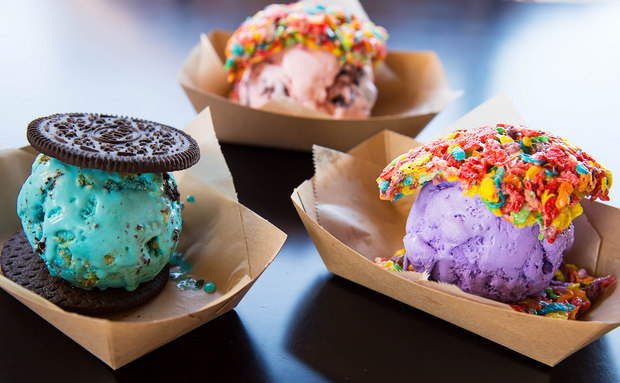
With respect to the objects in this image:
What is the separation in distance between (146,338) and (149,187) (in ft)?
1.03

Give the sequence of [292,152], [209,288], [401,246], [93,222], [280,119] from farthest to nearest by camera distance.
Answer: [292,152], [280,119], [401,246], [209,288], [93,222]

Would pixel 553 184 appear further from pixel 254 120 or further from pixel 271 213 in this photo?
pixel 254 120

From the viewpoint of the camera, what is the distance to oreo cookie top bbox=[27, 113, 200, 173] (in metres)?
0.98

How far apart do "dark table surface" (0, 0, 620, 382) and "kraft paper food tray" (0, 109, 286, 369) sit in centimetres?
7

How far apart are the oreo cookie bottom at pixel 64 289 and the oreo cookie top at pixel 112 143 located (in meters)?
0.26

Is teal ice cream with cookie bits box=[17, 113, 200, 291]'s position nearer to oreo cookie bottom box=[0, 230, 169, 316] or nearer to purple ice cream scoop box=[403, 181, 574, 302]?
oreo cookie bottom box=[0, 230, 169, 316]

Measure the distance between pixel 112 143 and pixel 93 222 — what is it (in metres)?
0.14

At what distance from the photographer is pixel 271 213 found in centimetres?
150

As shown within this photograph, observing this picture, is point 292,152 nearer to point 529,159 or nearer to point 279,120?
point 279,120

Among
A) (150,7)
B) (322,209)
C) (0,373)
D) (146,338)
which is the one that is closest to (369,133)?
(322,209)

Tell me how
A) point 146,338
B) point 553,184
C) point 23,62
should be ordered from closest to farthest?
point 146,338
point 553,184
point 23,62

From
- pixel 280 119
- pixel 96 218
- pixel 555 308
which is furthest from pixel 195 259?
pixel 555 308

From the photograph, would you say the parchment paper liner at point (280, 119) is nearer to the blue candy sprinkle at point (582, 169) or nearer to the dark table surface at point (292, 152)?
the dark table surface at point (292, 152)

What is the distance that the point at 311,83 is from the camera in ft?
6.19
